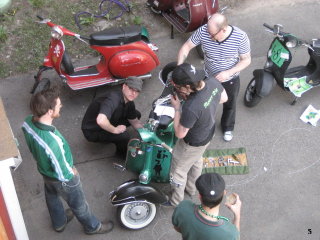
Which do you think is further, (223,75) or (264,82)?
(264,82)

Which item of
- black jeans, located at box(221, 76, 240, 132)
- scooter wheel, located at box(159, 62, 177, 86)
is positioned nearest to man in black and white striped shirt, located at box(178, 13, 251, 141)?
black jeans, located at box(221, 76, 240, 132)

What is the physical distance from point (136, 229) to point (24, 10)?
4080 mm

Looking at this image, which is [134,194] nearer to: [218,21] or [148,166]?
[148,166]

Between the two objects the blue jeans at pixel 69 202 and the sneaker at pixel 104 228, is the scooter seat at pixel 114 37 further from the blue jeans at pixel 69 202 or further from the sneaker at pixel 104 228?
the sneaker at pixel 104 228

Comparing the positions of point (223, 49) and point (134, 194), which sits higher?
point (223, 49)

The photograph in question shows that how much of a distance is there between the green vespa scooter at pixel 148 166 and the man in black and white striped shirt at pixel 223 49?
53 centimetres

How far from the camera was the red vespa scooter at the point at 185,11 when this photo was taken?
5.51m

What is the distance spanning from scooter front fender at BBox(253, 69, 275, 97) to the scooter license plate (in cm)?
18

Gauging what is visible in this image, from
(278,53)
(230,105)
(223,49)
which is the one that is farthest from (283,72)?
(223,49)

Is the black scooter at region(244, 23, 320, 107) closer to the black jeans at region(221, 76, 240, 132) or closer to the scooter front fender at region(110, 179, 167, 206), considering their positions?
the black jeans at region(221, 76, 240, 132)

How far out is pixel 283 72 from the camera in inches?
196

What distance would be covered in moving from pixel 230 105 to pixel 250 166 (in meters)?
0.73

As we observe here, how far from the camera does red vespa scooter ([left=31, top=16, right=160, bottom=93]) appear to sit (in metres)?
4.91

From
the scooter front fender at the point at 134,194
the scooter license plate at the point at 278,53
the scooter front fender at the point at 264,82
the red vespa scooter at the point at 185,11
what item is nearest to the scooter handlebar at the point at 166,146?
the scooter front fender at the point at 134,194
